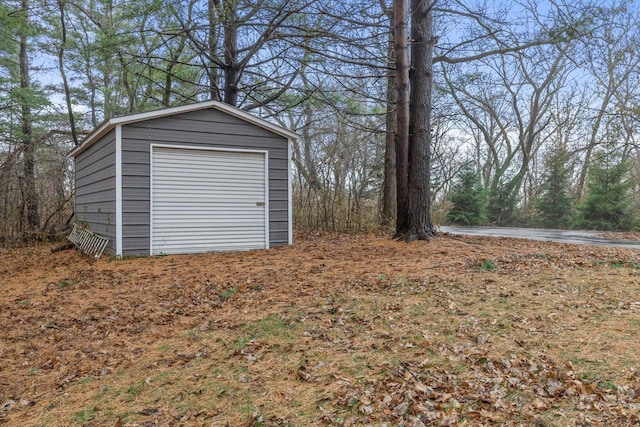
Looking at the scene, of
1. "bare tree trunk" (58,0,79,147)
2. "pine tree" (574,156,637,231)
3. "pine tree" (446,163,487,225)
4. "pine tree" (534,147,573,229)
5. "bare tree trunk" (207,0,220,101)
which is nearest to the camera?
"bare tree trunk" (207,0,220,101)

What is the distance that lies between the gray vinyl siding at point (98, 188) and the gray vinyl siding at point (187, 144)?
28 centimetres

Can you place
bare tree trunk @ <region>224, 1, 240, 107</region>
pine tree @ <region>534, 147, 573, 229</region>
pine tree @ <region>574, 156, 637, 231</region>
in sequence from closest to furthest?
bare tree trunk @ <region>224, 1, 240, 107</region>, pine tree @ <region>574, 156, 637, 231</region>, pine tree @ <region>534, 147, 573, 229</region>

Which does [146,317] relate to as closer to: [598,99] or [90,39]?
[90,39]

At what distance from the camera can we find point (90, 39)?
1071cm

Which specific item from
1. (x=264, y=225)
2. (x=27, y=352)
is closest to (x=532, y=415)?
(x=27, y=352)

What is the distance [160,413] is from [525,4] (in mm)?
7277

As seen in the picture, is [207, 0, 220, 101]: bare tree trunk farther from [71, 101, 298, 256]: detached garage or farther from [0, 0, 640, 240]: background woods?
[71, 101, 298, 256]: detached garage

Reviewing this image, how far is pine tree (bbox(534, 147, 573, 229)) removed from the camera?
1518cm

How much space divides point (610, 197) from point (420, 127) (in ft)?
31.4

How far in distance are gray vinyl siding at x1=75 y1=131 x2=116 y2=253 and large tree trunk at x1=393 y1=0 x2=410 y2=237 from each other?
15.7 feet

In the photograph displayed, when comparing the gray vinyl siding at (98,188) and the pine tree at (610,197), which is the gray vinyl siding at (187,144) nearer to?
the gray vinyl siding at (98,188)

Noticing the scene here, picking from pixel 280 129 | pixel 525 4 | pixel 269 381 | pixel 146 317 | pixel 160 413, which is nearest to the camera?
pixel 160 413

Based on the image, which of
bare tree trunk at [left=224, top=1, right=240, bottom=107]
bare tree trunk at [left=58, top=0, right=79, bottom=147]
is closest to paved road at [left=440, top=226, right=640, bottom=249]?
bare tree trunk at [left=224, top=1, right=240, bottom=107]

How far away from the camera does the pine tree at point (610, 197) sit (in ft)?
41.0
